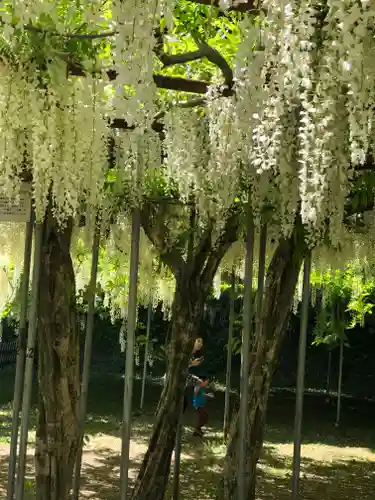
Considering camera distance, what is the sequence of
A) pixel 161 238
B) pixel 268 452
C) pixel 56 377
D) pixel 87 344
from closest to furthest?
pixel 56 377
pixel 87 344
pixel 161 238
pixel 268 452

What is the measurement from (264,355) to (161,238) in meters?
1.04

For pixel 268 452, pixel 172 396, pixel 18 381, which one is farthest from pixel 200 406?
pixel 18 381

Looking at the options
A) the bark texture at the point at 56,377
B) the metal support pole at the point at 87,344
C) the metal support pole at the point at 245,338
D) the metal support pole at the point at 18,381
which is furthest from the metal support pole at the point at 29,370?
→ the metal support pole at the point at 245,338

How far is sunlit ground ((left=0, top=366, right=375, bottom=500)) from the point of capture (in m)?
6.08

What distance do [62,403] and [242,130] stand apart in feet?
6.02

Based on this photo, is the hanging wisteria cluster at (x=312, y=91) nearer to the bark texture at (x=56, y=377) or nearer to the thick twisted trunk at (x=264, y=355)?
the thick twisted trunk at (x=264, y=355)

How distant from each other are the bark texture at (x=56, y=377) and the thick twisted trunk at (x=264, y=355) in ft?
3.39

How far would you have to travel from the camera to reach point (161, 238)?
495cm

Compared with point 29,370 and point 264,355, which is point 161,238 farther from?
point 29,370

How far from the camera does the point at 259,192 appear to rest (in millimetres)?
3768

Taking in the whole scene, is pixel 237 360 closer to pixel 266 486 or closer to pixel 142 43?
pixel 266 486

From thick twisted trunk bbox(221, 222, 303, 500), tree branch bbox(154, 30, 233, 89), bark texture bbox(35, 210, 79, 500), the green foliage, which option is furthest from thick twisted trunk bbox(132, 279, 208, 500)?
the green foliage

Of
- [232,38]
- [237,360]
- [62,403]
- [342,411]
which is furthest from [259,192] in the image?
[237,360]

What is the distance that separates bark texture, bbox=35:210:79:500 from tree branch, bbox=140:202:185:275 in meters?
0.94
